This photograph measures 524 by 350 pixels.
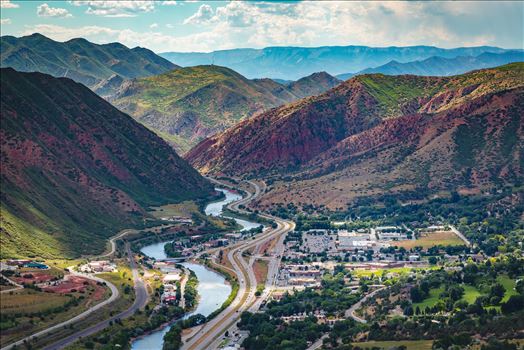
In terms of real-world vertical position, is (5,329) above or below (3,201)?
below

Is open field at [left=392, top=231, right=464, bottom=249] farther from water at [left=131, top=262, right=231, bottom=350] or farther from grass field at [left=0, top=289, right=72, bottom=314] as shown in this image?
grass field at [left=0, top=289, right=72, bottom=314]

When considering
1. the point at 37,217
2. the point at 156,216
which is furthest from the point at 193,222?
the point at 37,217

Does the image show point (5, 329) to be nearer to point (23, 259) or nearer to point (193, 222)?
point (23, 259)

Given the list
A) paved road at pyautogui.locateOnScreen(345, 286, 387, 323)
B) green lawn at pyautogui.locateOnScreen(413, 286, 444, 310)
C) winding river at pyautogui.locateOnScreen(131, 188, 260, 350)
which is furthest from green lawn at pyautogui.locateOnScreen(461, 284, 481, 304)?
winding river at pyautogui.locateOnScreen(131, 188, 260, 350)

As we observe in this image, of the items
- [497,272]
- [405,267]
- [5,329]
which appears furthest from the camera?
[405,267]

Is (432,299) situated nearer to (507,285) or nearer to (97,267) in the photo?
(507,285)

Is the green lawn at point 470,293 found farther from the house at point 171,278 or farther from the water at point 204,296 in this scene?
the house at point 171,278

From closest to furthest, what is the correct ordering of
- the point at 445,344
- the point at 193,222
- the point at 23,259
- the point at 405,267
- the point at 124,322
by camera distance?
the point at 445,344 < the point at 124,322 < the point at 23,259 < the point at 405,267 < the point at 193,222
